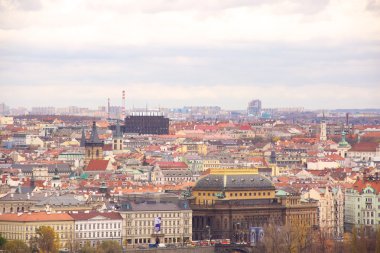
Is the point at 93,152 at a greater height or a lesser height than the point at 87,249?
greater

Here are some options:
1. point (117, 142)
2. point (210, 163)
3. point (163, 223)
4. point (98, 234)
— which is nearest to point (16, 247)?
point (98, 234)

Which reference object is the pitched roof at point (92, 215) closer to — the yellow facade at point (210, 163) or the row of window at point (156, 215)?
the row of window at point (156, 215)

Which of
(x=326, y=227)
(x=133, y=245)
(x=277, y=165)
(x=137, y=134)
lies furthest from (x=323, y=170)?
(x=137, y=134)

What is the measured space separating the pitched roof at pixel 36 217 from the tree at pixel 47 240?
252cm

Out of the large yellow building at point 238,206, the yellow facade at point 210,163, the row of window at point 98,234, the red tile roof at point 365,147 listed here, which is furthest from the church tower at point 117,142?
the row of window at point 98,234

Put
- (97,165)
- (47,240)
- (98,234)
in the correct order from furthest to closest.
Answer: (97,165), (98,234), (47,240)

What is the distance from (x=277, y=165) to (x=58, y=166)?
50.7 feet

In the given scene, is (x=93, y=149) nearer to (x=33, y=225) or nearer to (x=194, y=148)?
(x=194, y=148)

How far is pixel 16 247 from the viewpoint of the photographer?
60375mm

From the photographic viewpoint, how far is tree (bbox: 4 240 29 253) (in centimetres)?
6006

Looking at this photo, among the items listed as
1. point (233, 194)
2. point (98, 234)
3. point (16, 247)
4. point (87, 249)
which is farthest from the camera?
point (233, 194)

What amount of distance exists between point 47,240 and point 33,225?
3.50 m

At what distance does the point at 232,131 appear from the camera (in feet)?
566

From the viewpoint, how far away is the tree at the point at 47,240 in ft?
203
